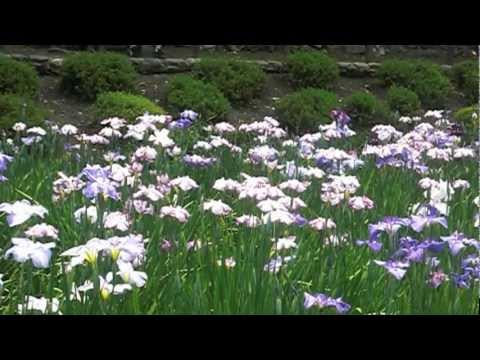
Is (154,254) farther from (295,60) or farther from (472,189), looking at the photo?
(295,60)

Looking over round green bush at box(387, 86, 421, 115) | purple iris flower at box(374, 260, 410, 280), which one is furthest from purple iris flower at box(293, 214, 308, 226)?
round green bush at box(387, 86, 421, 115)

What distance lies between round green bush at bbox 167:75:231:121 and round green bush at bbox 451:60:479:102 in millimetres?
3240

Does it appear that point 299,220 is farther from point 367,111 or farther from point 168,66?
point 168,66

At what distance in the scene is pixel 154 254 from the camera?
7.79 feet

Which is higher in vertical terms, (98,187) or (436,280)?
(98,187)

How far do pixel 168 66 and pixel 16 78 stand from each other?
74.9 inches

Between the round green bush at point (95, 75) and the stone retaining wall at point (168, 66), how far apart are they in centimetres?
30

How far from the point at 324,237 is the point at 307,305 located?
35.1 inches

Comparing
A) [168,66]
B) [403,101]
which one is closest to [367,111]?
[403,101]

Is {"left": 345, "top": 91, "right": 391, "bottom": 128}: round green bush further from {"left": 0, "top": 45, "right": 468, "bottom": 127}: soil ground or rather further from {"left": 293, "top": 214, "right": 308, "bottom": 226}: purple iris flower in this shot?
{"left": 293, "top": 214, "right": 308, "bottom": 226}: purple iris flower

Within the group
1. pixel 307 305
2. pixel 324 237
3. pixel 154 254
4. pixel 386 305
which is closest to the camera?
pixel 307 305

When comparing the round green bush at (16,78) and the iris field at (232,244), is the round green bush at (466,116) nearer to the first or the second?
the iris field at (232,244)

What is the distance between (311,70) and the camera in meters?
7.79
